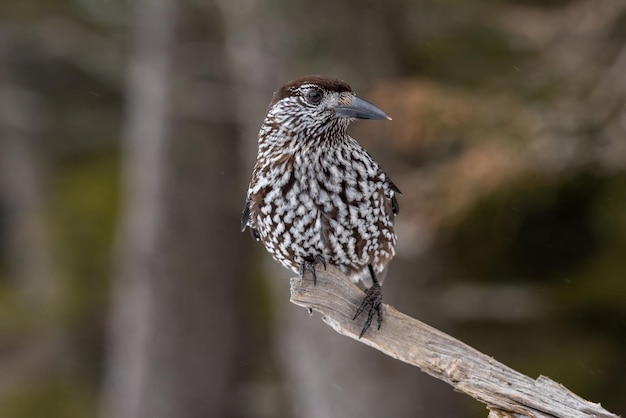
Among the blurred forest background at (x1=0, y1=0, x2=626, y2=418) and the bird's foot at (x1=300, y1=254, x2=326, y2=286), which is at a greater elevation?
the blurred forest background at (x1=0, y1=0, x2=626, y2=418)

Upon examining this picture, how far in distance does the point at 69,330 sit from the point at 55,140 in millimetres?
3504

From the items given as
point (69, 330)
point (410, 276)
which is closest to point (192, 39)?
point (410, 276)

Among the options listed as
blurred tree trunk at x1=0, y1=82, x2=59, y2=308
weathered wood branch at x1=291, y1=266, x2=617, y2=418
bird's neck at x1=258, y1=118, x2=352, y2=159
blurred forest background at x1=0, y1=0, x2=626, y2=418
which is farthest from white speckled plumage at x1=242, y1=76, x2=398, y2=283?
blurred tree trunk at x1=0, y1=82, x2=59, y2=308

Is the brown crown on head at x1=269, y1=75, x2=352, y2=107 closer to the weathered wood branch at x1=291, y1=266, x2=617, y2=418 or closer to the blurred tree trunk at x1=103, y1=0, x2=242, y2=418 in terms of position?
the weathered wood branch at x1=291, y1=266, x2=617, y2=418

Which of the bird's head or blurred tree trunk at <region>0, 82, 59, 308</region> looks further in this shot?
blurred tree trunk at <region>0, 82, 59, 308</region>

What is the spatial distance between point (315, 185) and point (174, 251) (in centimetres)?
648

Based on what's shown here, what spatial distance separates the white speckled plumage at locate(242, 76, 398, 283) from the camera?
397 cm

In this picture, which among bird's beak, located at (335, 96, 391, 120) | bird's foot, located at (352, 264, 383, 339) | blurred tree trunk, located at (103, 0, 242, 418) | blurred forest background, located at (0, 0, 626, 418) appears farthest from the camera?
blurred tree trunk, located at (103, 0, 242, 418)

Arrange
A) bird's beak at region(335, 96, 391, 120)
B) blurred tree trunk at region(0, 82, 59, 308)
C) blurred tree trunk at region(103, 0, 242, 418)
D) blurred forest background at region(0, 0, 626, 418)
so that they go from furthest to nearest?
blurred tree trunk at region(0, 82, 59, 308) → blurred tree trunk at region(103, 0, 242, 418) → blurred forest background at region(0, 0, 626, 418) → bird's beak at region(335, 96, 391, 120)

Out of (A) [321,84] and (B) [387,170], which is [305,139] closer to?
(A) [321,84]

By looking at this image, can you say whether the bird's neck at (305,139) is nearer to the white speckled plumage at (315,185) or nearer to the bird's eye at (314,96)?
the white speckled plumage at (315,185)

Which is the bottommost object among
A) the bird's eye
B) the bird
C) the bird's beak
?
the bird

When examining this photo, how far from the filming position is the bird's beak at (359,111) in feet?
12.2

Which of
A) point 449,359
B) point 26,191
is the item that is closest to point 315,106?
point 449,359
